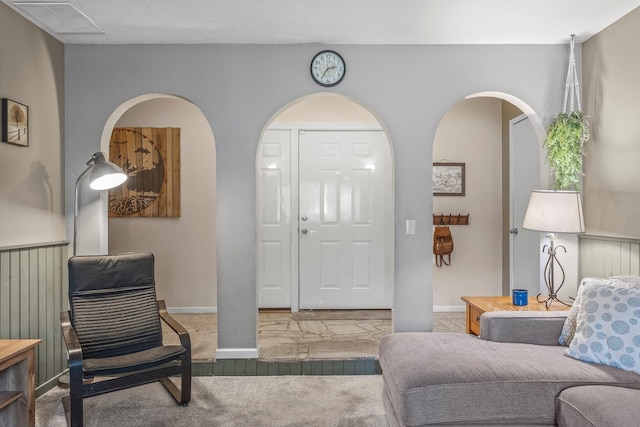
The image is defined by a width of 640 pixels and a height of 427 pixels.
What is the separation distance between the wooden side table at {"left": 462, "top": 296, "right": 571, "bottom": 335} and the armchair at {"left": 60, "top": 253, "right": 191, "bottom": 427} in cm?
182

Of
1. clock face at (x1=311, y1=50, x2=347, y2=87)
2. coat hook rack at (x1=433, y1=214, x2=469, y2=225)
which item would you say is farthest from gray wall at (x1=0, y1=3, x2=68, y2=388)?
coat hook rack at (x1=433, y1=214, x2=469, y2=225)

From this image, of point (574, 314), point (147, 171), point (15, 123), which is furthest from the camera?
point (147, 171)

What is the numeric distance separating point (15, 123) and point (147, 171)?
80.0 inches

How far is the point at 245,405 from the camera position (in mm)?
2844

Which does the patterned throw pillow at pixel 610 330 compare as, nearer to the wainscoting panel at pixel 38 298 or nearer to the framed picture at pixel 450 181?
the framed picture at pixel 450 181

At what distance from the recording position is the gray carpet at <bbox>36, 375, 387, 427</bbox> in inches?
103

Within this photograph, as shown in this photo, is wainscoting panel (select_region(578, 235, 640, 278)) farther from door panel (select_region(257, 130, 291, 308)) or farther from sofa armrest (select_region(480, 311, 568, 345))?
door panel (select_region(257, 130, 291, 308))

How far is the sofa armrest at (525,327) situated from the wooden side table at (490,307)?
0.28 metres

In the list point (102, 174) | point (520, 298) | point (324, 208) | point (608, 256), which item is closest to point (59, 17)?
point (102, 174)

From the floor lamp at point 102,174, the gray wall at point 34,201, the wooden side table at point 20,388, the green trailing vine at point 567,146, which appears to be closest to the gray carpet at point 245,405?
the wooden side table at point 20,388

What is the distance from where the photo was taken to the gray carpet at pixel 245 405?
8.60ft

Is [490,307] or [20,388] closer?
[20,388]

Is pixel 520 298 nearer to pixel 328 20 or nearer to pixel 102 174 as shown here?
pixel 328 20

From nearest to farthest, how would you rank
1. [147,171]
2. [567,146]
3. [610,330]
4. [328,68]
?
[610,330], [567,146], [328,68], [147,171]
